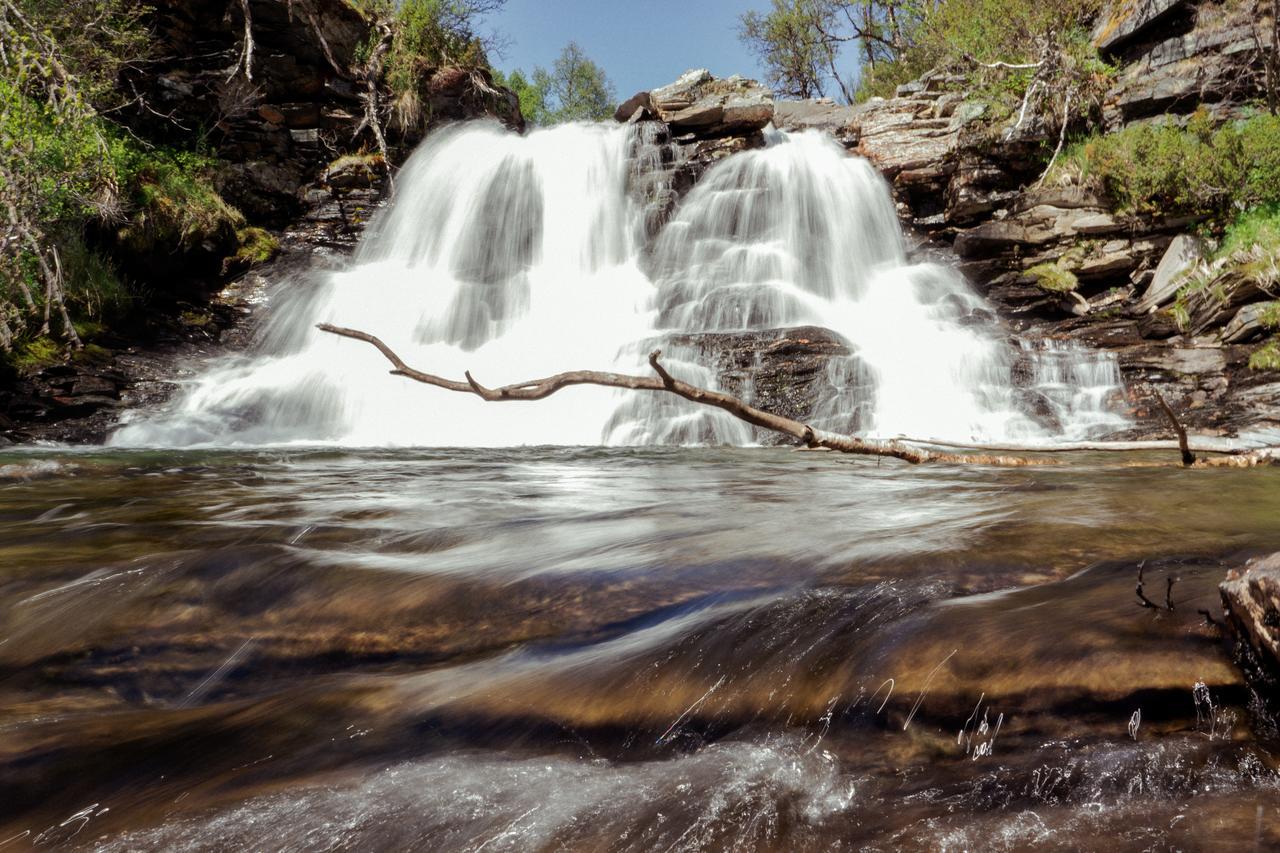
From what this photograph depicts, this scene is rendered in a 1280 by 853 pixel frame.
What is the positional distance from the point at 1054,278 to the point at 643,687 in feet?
38.5

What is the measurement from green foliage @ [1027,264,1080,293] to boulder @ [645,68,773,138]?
739 centimetres

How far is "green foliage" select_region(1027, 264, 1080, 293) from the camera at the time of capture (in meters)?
11.1

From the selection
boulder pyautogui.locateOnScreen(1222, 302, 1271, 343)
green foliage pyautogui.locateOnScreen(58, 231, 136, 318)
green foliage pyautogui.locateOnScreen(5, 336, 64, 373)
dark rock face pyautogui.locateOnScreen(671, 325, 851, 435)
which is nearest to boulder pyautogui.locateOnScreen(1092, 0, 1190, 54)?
boulder pyautogui.locateOnScreen(1222, 302, 1271, 343)

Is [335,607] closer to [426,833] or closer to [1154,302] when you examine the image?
[426,833]

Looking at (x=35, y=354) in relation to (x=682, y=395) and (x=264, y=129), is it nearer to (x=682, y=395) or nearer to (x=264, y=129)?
(x=264, y=129)

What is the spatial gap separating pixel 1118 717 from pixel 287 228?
659 inches

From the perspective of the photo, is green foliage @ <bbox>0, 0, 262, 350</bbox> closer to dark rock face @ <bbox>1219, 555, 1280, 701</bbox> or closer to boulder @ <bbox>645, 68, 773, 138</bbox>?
dark rock face @ <bbox>1219, 555, 1280, 701</bbox>

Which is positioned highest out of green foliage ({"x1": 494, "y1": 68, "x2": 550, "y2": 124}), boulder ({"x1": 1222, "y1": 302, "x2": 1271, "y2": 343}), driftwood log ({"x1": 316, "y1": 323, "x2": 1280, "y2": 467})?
green foliage ({"x1": 494, "y1": 68, "x2": 550, "y2": 124})

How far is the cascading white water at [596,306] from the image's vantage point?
9.28 meters

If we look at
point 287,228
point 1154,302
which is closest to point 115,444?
point 287,228

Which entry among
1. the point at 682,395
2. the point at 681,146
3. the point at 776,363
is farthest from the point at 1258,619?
the point at 681,146

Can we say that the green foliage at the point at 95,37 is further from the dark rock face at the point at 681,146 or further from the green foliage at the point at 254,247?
the dark rock face at the point at 681,146

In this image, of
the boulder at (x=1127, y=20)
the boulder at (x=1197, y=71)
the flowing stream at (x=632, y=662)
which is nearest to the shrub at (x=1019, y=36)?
the boulder at (x=1127, y=20)

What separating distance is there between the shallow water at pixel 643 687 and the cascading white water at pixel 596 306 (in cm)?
579
